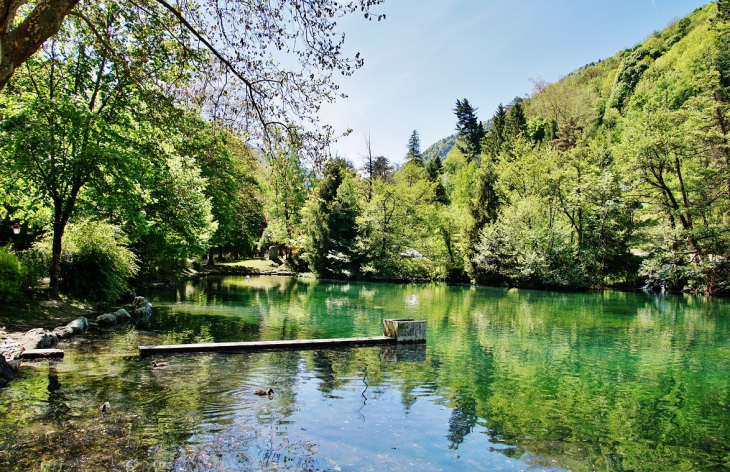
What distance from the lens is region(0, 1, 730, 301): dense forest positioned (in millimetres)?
10484

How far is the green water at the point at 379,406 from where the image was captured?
15.6ft

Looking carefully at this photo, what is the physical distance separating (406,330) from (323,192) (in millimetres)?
31293

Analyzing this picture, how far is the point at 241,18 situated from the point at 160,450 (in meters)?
7.13

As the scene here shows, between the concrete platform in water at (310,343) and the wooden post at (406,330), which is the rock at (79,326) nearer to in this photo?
the concrete platform in water at (310,343)

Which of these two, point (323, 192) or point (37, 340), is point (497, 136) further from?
point (37, 340)

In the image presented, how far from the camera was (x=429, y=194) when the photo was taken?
45.2 metres

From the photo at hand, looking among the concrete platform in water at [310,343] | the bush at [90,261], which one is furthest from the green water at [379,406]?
the bush at [90,261]

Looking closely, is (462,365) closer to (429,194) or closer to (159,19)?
(159,19)

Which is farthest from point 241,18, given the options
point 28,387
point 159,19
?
point 28,387

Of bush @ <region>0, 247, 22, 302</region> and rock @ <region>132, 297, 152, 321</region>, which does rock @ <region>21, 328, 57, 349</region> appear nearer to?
bush @ <region>0, 247, 22, 302</region>

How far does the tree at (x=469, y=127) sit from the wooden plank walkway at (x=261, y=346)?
229 feet

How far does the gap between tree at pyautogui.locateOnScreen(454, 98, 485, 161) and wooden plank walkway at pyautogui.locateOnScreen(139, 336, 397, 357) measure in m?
69.7

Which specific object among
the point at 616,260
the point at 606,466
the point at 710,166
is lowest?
the point at 606,466

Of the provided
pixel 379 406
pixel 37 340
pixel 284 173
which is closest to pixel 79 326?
pixel 37 340
